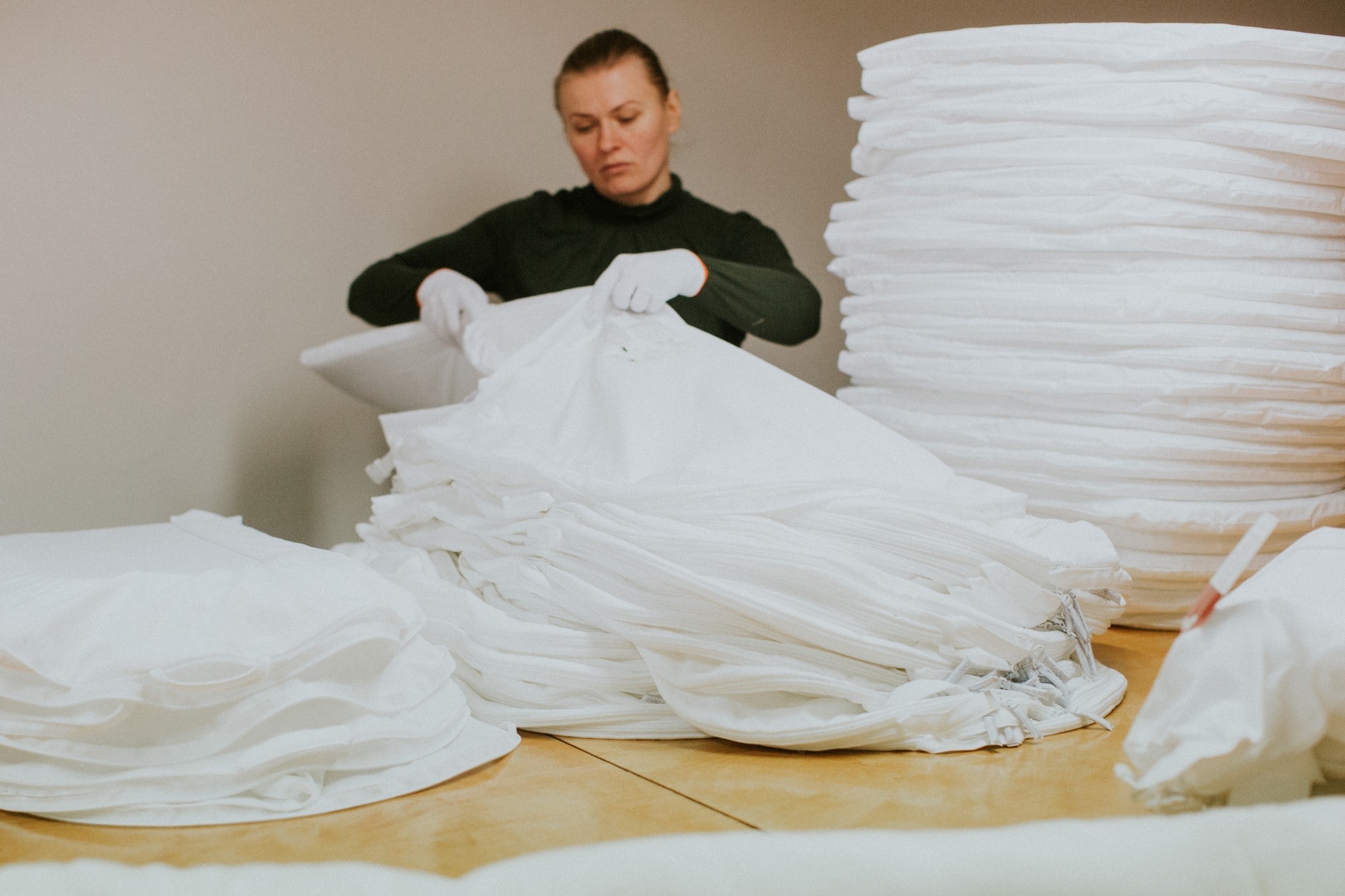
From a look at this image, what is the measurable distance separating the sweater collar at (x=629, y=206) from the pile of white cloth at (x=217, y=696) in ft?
3.08

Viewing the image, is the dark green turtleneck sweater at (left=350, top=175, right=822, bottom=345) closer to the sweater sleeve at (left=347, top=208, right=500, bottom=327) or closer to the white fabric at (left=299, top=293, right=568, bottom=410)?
the sweater sleeve at (left=347, top=208, right=500, bottom=327)

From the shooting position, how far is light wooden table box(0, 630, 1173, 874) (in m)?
0.65

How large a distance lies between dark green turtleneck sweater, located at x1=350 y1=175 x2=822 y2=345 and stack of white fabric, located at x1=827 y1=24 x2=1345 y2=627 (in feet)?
1.34

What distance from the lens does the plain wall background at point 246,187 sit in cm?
147

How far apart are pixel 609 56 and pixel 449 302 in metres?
0.45

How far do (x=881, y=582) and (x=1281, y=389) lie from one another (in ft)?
1.94

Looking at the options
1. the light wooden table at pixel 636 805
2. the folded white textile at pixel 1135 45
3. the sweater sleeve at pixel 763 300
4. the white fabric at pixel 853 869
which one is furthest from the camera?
the sweater sleeve at pixel 763 300

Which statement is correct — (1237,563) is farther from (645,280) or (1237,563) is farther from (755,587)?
(645,280)

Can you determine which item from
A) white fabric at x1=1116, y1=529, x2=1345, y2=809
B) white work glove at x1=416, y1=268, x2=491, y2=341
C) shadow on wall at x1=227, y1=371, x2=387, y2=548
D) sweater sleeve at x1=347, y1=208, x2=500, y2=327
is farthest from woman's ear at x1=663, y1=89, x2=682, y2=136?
white fabric at x1=1116, y1=529, x2=1345, y2=809

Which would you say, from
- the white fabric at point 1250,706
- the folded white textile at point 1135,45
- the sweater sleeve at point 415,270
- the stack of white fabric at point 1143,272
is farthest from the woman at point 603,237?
the white fabric at point 1250,706

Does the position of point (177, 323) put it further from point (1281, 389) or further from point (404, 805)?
point (1281, 389)

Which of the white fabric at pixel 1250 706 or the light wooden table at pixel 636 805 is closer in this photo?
the white fabric at pixel 1250 706

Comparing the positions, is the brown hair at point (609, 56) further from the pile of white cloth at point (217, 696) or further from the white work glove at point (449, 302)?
the pile of white cloth at point (217, 696)

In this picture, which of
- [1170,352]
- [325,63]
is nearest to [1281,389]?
[1170,352]
